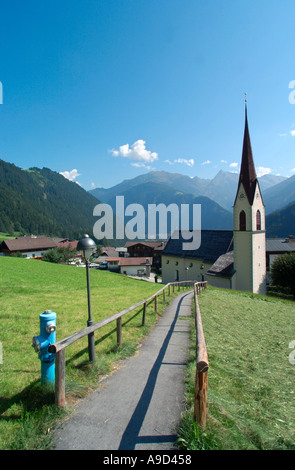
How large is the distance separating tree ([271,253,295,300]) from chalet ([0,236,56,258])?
63.2 metres

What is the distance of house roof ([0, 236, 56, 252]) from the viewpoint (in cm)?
7469

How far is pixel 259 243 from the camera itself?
113 ft

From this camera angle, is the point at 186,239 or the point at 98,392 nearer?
the point at 98,392

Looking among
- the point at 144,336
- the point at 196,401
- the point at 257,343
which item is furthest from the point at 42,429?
the point at 257,343

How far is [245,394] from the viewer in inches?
179

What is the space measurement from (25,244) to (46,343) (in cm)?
8443

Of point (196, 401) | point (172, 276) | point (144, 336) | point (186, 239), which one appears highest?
point (186, 239)

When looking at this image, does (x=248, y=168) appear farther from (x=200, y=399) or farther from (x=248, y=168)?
(x=200, y=399)

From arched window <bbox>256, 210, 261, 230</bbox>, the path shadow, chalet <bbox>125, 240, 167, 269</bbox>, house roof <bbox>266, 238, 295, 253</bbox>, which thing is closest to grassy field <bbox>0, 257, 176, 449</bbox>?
the path shadow

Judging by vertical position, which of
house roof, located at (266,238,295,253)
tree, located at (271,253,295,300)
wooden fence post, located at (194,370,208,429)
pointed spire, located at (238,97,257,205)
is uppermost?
pointed spire, located at (238,97,257,205)

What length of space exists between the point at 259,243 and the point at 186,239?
17.0 m

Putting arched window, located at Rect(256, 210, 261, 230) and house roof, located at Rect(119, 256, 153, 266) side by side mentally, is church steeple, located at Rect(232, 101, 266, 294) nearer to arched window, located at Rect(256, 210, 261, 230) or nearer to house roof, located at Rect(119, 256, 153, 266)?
arched window, located at Rect(256, 210, 261, 230)

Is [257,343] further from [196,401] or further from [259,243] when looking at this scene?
[259,243]

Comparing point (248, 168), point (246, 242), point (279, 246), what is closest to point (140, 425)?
point (246, 242)
